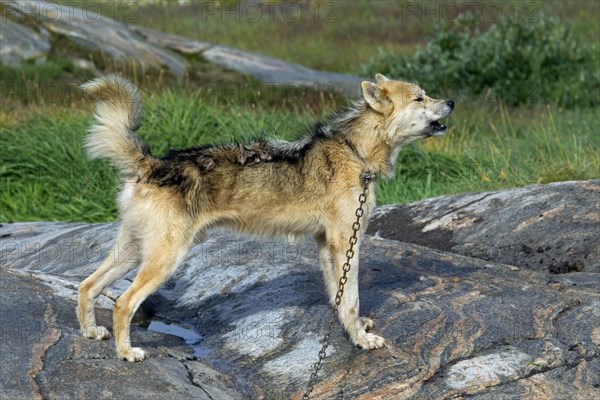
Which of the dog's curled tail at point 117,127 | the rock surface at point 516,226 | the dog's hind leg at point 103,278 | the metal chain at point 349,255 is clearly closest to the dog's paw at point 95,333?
the dog's hind leg at point 103,278

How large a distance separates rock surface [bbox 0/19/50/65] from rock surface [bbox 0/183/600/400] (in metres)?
9.66

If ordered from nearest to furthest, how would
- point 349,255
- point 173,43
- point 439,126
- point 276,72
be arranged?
point 349,255 → point 439,126 → point 276,72 → point 173,43

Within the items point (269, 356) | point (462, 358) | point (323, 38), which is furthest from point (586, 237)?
point (323, 38)

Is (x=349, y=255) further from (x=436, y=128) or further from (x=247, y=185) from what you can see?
(x=436, y=128)

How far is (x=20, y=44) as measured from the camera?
17.4m

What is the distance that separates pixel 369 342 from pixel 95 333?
1672 mm

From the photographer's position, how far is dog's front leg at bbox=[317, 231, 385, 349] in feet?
20.7

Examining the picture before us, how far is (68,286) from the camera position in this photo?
7.12 meters

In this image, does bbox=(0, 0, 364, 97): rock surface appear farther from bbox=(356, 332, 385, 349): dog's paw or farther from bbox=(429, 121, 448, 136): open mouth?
bbox=(356, 332, 385, 349): dog's paw

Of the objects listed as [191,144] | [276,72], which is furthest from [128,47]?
[191,144]

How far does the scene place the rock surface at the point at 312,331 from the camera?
5777mm

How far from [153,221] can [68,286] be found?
4.87 feet

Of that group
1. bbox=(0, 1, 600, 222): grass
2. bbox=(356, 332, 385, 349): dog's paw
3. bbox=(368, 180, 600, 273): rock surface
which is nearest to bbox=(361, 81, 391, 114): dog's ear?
bbox=(356, 332, 385, 349): dog's paw

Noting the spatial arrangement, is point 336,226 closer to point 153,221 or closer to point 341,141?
point 341,141
